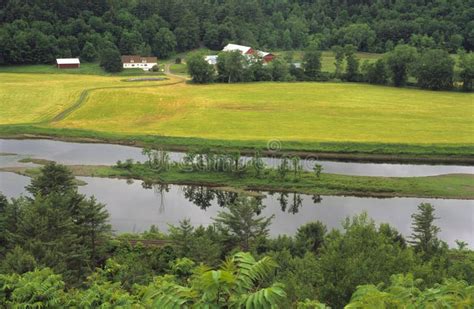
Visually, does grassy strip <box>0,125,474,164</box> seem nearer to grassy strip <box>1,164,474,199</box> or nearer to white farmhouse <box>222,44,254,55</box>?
grassy strip <box>1,164,474,199</box>

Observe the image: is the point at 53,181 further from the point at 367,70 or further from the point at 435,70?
the point at 435,70

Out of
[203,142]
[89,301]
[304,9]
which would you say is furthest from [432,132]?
[304,9]

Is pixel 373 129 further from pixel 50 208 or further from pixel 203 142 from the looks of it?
pixel 50 208

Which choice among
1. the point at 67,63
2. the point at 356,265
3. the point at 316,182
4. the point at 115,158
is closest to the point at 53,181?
the point at 115,158

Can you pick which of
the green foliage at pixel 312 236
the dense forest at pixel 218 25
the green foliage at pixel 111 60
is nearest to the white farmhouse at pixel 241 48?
the dense forest at pixel 218 25

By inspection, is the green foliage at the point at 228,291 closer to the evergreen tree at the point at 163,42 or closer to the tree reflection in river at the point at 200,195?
the tree reflection in river at the point at 200,195

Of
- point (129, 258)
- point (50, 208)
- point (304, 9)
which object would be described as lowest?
point (129, 258)
